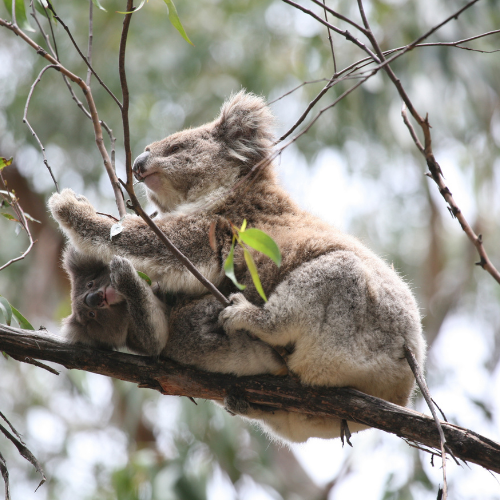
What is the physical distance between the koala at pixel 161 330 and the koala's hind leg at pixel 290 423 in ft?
0.53

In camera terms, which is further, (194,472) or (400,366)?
(194,472)

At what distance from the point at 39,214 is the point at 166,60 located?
283 cm

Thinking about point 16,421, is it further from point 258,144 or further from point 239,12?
point 258,144

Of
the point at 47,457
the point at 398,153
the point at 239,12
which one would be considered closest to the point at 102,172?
the point at 239,12

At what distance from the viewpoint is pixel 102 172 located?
796cm

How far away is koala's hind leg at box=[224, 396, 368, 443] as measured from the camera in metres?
2.57

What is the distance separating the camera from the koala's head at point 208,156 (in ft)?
10.4

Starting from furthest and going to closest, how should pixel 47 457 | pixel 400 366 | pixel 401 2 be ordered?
pixel 47 457, pixel 401 2, pixel 400 366

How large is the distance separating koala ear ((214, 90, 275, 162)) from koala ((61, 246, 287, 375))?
3.37 feet

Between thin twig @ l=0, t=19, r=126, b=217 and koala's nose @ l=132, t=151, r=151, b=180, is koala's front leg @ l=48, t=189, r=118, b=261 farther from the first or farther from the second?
koala's nose @ l=132, t=151, r=151, b=180

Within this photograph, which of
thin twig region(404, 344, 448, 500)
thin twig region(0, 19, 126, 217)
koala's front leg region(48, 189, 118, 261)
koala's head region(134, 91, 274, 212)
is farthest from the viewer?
koala's head region(134, 91, 274, 212)

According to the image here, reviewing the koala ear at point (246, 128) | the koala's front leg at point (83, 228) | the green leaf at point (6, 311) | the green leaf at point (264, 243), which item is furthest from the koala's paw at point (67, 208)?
the green leaf at point (264, 243)

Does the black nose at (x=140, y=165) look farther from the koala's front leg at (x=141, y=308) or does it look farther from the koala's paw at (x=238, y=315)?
the koala's paw at (x=238, y=315)

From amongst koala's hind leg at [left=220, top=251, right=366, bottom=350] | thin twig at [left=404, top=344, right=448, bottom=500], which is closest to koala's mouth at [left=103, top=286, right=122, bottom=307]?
koala's hind leg at [left=220, top=251, right=366, bottom=350]
